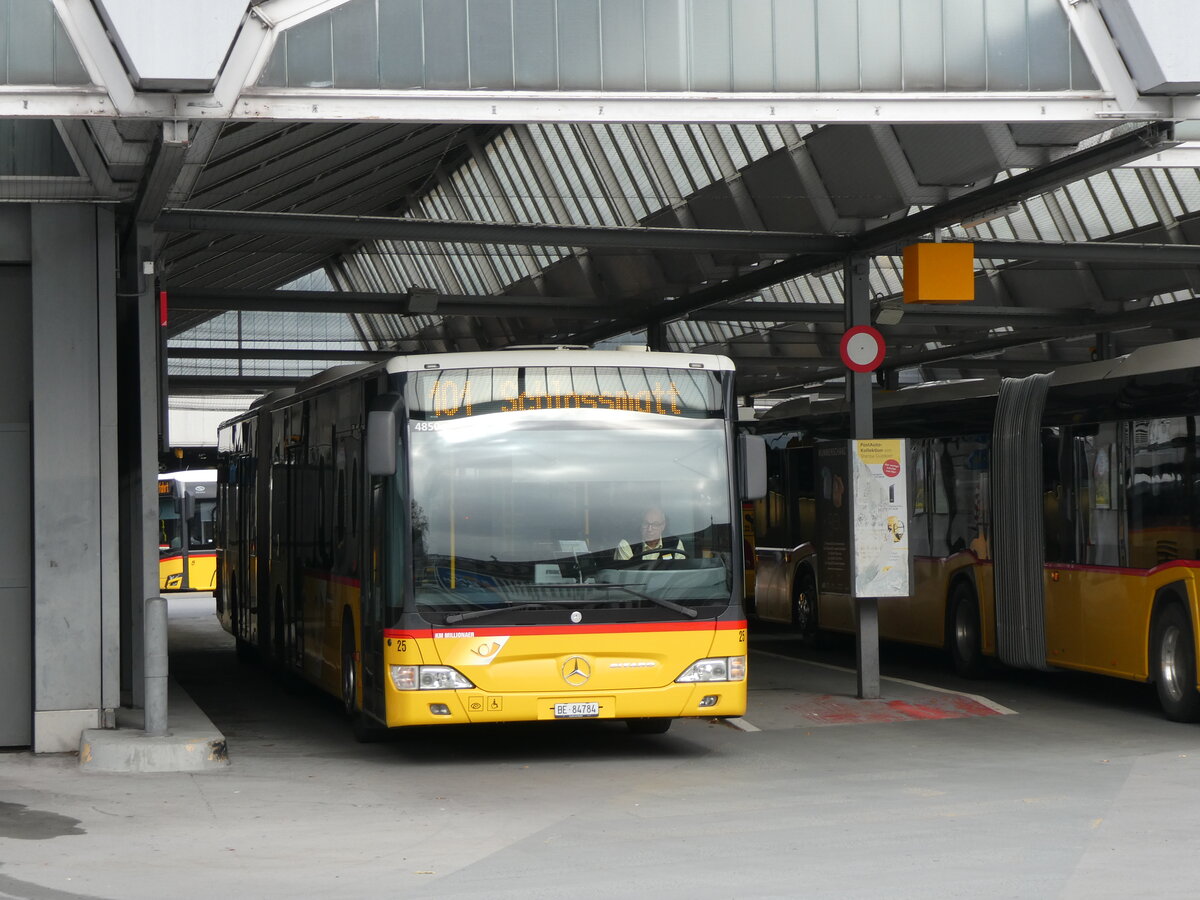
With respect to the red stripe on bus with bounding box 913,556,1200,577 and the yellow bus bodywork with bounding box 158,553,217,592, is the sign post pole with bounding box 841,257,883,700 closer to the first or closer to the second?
the red stripe on bus with bounding box 913,556,1200,577

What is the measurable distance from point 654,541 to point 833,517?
9.03m

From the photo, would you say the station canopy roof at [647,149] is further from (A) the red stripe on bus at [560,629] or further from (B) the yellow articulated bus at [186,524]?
(B) the yellow articulated bus at [186,524]

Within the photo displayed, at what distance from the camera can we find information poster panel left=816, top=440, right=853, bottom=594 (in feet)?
66.9

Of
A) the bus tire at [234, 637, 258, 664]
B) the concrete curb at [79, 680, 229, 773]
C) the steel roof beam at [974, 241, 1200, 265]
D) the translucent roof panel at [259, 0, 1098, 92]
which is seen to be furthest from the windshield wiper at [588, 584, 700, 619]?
the bus tire at [234, 637, 258, 664]

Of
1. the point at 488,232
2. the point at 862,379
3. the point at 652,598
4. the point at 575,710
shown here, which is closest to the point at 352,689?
the point at 575,710

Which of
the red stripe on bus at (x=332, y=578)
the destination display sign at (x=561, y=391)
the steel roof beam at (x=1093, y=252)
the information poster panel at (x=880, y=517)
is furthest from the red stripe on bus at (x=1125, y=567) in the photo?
the red stripe on bus at (x=332, y=578)

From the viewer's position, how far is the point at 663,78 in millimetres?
11070

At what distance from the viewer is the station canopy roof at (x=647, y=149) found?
10664 millimetres

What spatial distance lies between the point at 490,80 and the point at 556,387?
236 cm

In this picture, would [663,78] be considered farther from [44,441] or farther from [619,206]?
[619,206]

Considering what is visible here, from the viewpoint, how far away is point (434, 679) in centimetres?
1166

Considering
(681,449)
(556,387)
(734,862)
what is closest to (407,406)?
(556,387)

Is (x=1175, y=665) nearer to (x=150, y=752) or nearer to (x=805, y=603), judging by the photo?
(x=150, y=752)

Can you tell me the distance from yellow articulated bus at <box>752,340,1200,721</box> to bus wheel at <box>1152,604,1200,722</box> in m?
0.02
